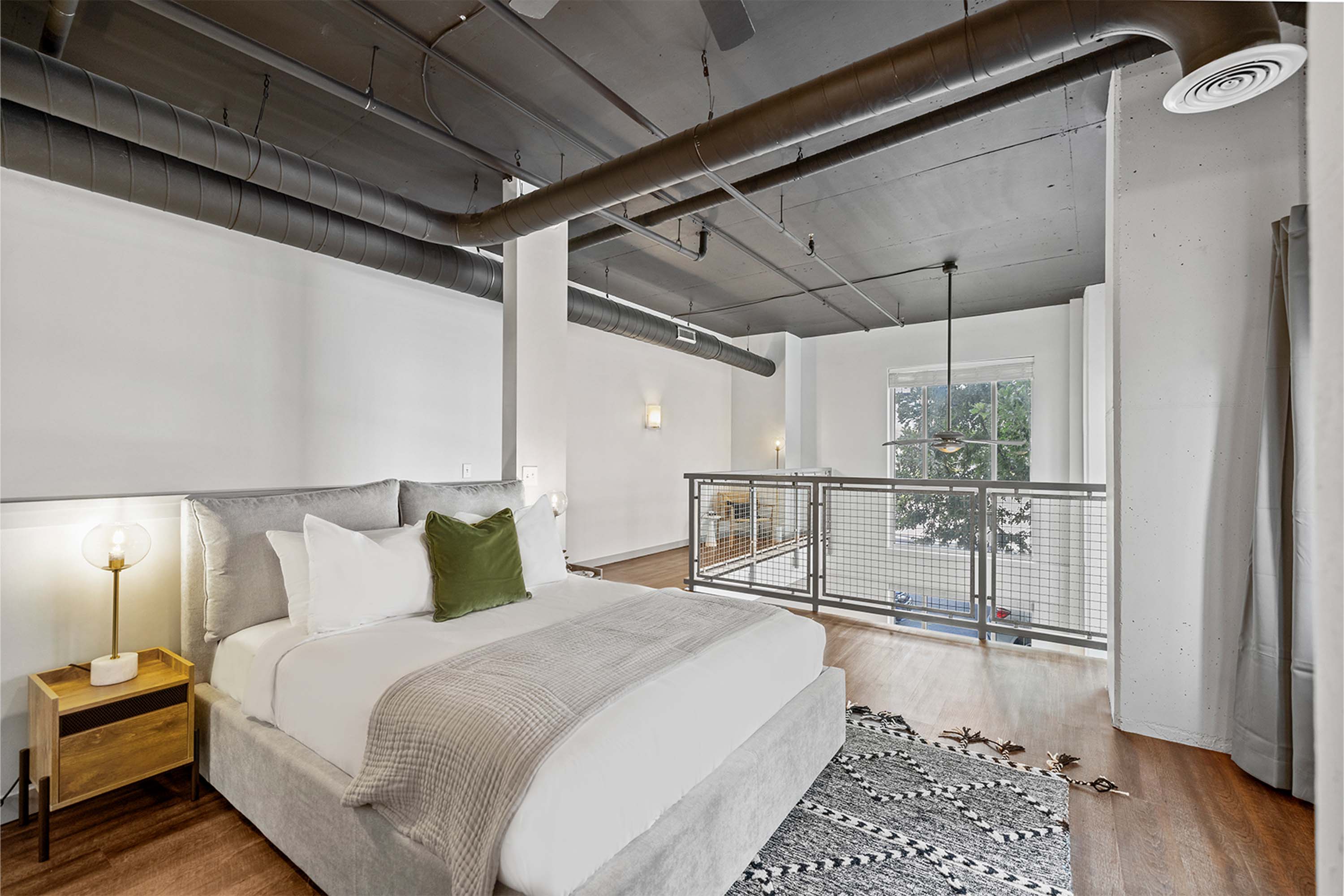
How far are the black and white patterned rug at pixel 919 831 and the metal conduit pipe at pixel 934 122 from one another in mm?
3051

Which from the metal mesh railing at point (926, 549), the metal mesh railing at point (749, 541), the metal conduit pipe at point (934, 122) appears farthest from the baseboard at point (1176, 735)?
the metal conduit pipe at point (934, 122)

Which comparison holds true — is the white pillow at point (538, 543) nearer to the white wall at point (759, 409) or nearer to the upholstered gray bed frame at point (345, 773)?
the upholstered gray bed frame at point (345, 773)

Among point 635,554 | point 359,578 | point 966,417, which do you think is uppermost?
point 966,417

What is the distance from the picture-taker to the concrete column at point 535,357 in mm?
4062

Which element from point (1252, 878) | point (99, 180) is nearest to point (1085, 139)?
point (1252, 878)

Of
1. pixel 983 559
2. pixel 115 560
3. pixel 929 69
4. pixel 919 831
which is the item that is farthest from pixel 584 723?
pixel 983 559

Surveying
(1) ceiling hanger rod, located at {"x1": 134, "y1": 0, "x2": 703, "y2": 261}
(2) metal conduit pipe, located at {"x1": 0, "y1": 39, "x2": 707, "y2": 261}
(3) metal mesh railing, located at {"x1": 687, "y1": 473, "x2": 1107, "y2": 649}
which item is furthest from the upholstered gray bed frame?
(3) metal mesh railing, located at {"x1": 687, "y1": 473, "x2": 1107, "y2": 649}

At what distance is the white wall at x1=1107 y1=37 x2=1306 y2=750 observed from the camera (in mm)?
2707

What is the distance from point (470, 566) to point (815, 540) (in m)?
3.23

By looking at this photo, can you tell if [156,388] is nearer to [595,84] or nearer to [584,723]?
[595,84]

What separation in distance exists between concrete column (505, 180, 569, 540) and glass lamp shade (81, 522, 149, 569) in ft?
6.37

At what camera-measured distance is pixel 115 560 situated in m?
2.32

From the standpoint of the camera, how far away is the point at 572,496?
6617 mm

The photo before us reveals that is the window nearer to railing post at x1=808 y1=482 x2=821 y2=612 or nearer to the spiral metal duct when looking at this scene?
railing post at x1=808 y1=482 x2=821 y2=612
